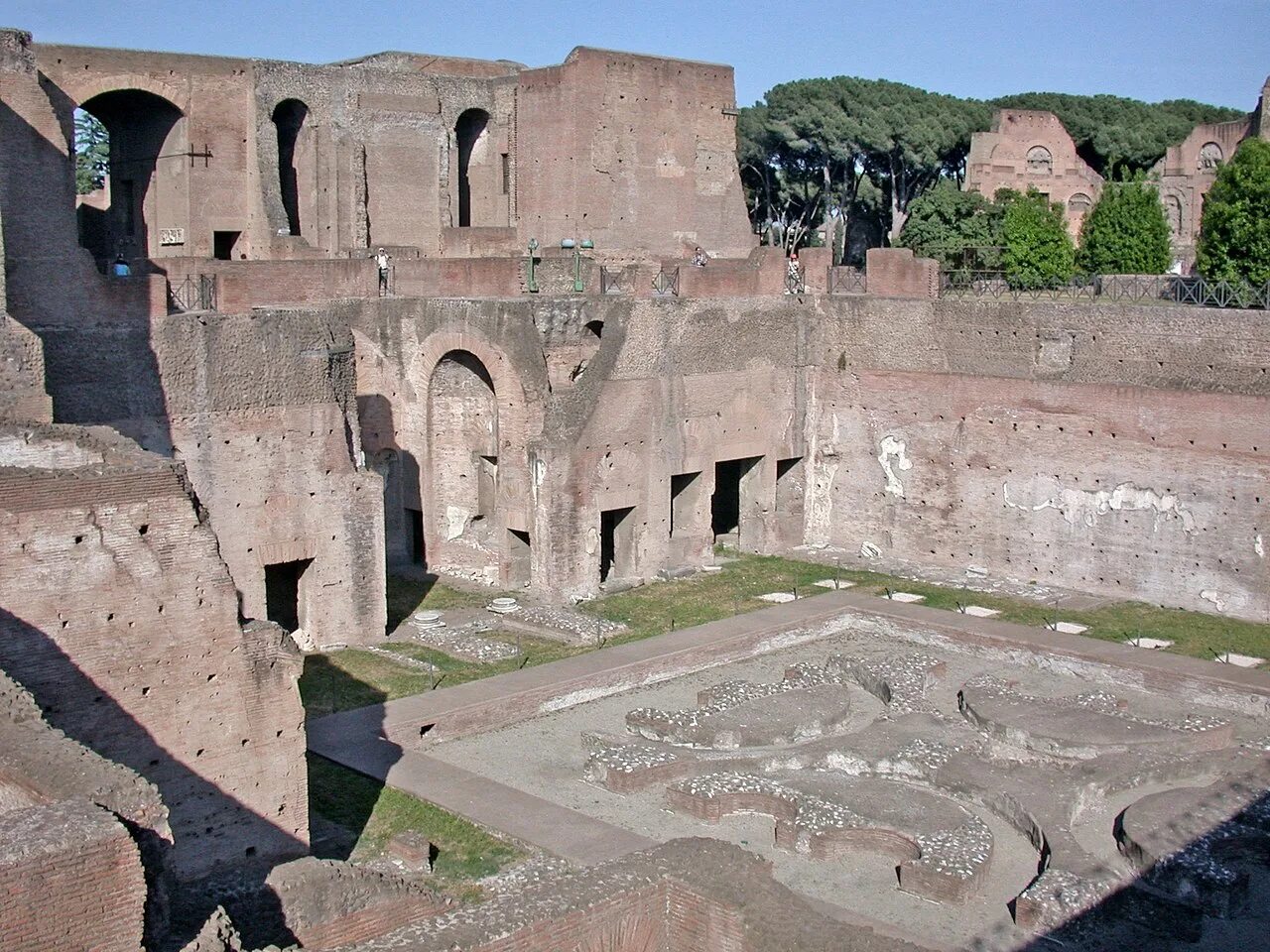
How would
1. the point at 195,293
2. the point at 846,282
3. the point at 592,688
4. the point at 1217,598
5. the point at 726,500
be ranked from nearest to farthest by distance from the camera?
1. the point at 592,688
2. the point at 1217,598
3. the point at 195,293
4. the point at 846,282
5. the point at 726,500

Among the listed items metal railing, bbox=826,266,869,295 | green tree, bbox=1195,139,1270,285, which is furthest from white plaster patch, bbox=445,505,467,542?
green tree, bbox=1195,139,1270,285

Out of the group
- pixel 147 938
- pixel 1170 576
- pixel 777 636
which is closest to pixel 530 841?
pixel 147 938

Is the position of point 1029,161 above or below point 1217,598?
above

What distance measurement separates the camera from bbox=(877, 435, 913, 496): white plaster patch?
774 inches

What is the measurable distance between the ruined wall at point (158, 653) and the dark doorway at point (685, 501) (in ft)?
31.1

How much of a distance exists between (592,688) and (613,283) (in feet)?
22.5

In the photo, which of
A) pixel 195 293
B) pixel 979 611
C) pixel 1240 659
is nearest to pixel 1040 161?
pixel 979 611

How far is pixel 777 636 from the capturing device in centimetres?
1630

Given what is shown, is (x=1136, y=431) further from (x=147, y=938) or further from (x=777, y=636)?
(x=147, y=938)

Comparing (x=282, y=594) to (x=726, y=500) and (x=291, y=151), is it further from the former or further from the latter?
(x=291, y=151)

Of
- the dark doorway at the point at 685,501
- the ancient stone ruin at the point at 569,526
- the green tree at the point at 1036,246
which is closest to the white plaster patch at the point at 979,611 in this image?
the ancient stone ruin at the point at 569,526

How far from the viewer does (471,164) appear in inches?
1011

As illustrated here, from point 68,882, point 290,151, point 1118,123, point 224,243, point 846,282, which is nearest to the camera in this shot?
point 68,882

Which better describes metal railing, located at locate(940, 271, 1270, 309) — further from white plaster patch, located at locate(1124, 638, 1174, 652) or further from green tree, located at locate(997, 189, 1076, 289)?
white plaster patch, located at locate(1124, 638, 1174, 652)
